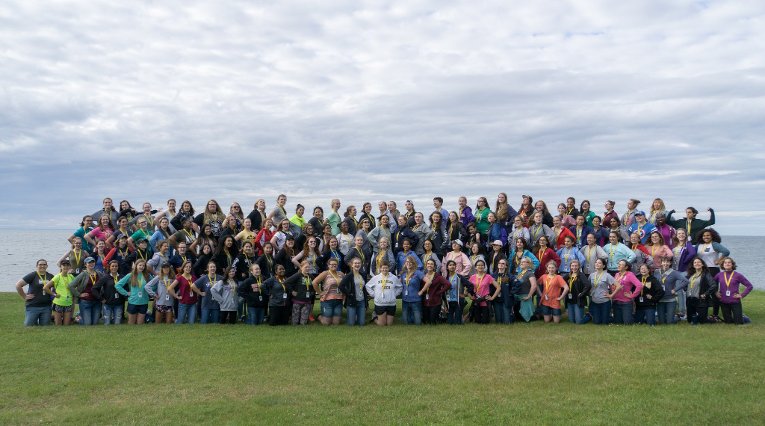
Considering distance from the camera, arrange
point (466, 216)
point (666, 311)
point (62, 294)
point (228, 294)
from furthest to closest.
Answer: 1. point (466, 216)
2. point (228, 294)
3. point (62, 294)
4. point (666, 311)

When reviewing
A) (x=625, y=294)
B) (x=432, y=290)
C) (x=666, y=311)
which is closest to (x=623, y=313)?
(x=625, y=294)

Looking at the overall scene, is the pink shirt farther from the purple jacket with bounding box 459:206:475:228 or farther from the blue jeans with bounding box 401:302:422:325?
the blue jeans with bounding box 401:302:422:325

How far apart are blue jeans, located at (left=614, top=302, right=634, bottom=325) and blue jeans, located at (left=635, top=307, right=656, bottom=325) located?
0.21 meters

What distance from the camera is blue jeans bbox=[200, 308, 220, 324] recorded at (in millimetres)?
14539

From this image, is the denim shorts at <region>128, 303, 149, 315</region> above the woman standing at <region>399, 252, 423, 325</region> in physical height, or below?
below

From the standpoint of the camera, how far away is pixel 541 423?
7.34m

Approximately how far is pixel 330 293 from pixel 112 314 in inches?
205

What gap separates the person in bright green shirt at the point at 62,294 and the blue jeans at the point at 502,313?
32.6ft

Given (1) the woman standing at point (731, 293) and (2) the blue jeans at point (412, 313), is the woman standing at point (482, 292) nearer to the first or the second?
(2) the blue jeans at point (412, 313)

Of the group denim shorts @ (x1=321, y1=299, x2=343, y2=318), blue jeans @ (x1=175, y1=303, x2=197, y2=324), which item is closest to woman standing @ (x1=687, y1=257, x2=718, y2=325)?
denim shorts @ (x1=321, y1=299, x2=343, y2=318)

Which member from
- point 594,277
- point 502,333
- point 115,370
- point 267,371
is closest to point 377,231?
point 502,333

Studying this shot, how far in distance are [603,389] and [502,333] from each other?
4418mm

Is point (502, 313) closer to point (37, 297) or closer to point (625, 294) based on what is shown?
point (625, 294)

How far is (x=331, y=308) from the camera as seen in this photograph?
14.4 m
